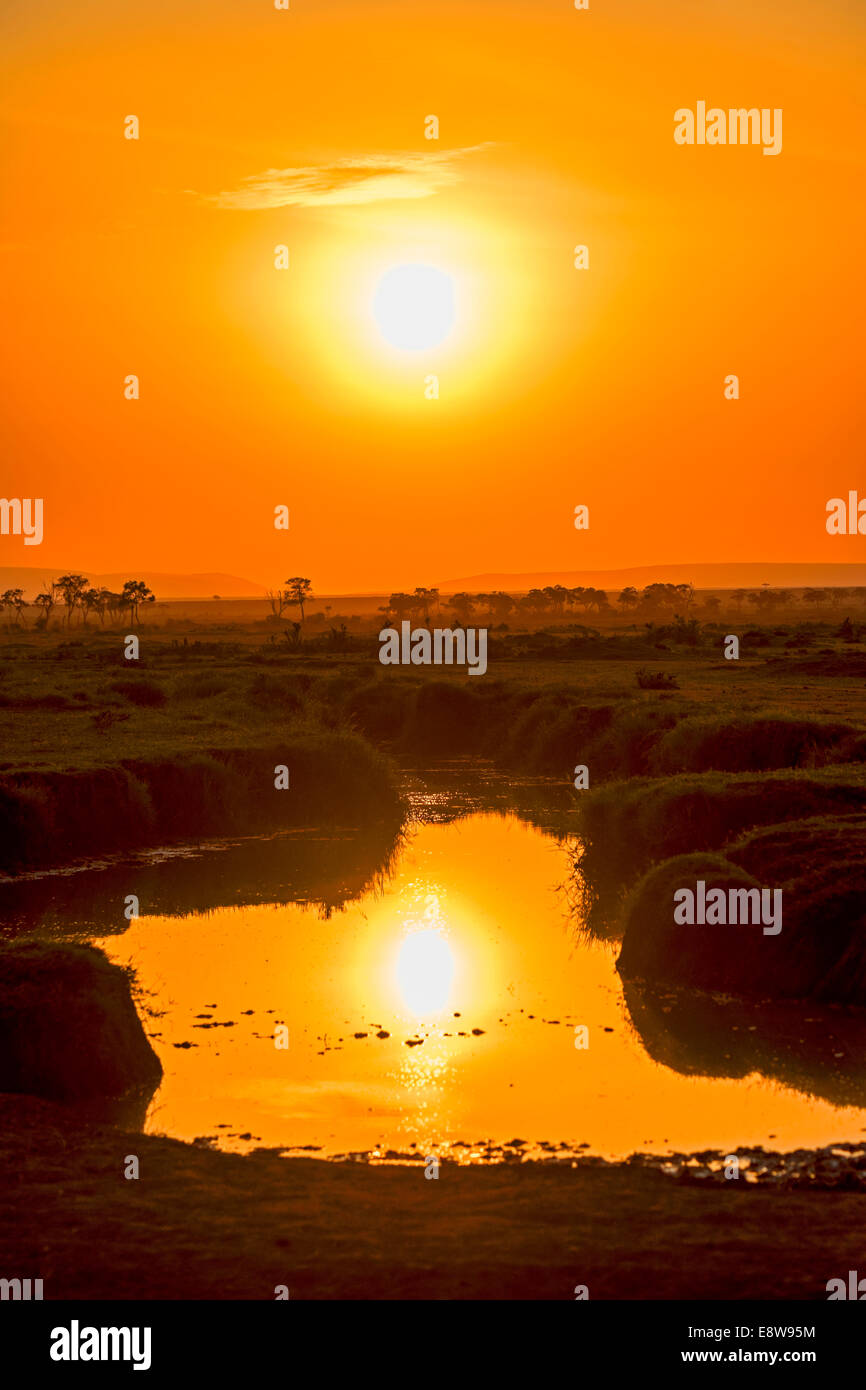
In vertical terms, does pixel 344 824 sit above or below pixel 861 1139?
above

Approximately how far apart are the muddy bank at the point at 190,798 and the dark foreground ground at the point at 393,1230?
14128 millimetres

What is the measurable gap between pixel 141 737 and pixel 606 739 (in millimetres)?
10738

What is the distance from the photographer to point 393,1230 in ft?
29.2

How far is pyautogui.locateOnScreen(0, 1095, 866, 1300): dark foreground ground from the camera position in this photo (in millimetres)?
7984

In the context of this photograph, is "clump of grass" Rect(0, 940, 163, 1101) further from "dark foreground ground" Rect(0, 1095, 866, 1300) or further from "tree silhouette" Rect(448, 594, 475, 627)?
"tree silhouette" Rect(448, 594, 475, 627)

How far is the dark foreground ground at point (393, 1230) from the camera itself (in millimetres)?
7984

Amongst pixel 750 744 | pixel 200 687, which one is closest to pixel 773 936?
pixel 750 744

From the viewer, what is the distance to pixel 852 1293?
7.88 m

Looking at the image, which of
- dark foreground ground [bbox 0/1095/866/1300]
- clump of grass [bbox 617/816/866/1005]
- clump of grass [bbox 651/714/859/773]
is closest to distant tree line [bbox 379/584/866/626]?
clump of grass [bbox 651/714/859/773]

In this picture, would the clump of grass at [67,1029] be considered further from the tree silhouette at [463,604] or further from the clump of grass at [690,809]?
the tree silhouette at [463,604]

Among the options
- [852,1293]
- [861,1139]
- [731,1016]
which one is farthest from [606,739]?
[852,1293]

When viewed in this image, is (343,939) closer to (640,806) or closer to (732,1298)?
(640,806)

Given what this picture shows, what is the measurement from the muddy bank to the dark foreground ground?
1413cm

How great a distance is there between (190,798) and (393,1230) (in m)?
19.4
